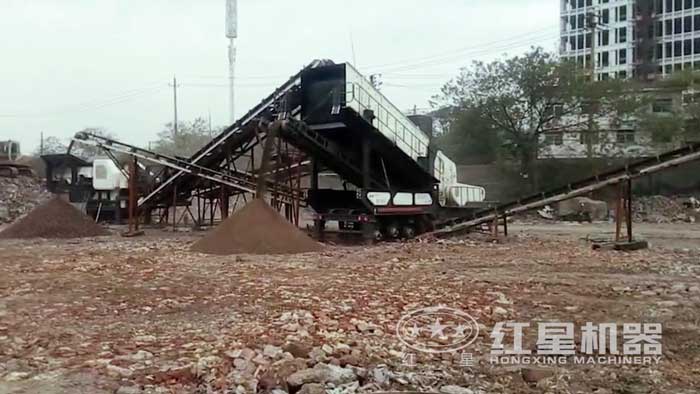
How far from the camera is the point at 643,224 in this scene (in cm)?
2684

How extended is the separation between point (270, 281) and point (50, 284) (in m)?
3.19

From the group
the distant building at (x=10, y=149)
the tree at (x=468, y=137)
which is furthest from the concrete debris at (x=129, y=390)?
the distant building at (x=10, y=149)

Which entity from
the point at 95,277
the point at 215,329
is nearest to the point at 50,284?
the point at 95,277

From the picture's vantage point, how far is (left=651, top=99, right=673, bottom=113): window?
36.1m

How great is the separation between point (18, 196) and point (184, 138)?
2593 centimetres

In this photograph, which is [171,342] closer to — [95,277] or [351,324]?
[351,324]

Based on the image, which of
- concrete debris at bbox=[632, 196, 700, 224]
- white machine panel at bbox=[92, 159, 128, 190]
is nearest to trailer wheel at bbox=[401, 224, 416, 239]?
white machine panel at bbox=[92, 159, 128, 190]

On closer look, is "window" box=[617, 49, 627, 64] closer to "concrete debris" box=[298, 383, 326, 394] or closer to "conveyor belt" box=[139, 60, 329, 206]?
"conveyor belt" box=[139, 60, 329, 206]

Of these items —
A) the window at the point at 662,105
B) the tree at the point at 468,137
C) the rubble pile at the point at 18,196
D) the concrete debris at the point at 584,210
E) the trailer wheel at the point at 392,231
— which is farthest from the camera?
the window at the point at 662,105

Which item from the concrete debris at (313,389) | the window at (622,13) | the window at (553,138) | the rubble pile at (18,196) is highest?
the window at (622,13)

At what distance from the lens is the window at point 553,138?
34281 millimetres

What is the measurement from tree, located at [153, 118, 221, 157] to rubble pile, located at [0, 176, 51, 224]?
19570mm

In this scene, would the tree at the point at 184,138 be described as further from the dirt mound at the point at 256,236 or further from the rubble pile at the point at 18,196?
the dirt mound at the point at 256,236

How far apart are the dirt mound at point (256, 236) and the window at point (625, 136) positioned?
81.2 ft
